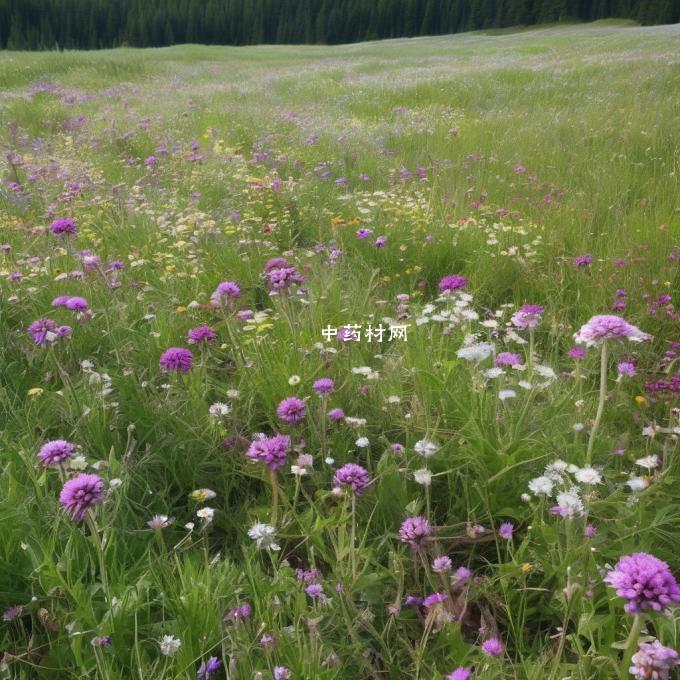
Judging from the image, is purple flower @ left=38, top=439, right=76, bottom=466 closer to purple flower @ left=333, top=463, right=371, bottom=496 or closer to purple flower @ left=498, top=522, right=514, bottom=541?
purple flower @ left=333, top=463, right=371, bottom=496

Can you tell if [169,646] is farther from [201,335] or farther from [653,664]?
[201,335]

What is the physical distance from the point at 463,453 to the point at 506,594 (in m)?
0.55

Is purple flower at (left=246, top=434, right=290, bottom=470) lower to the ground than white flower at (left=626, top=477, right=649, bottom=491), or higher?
lower

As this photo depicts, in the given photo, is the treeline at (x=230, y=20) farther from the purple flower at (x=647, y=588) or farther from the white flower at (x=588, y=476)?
the purple flower at (x=647, y=588)

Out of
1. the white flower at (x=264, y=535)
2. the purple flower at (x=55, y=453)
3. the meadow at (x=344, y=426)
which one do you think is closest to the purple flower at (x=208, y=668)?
the meadow at (x=344, y=426)

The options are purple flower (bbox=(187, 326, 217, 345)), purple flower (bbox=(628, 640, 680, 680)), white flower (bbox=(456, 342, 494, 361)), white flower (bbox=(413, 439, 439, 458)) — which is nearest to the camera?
purple flower (bbox=(628, 640, 680, 680))

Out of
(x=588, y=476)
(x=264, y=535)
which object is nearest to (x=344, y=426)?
(x=264, y=535)

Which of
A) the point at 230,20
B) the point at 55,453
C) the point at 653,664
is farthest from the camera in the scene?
the point at 230,20

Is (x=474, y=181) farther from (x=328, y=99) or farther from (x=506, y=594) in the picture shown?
(x=328, y=99)

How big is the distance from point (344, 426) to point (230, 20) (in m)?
93.5

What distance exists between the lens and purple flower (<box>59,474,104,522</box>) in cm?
140

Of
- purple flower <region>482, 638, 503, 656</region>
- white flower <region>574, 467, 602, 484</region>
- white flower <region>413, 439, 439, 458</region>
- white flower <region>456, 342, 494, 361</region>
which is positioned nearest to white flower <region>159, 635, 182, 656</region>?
purple flower <region>482, 638, 503, 656</region>

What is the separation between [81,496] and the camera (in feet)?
4.61

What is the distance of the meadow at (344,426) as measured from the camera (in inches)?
62.6
